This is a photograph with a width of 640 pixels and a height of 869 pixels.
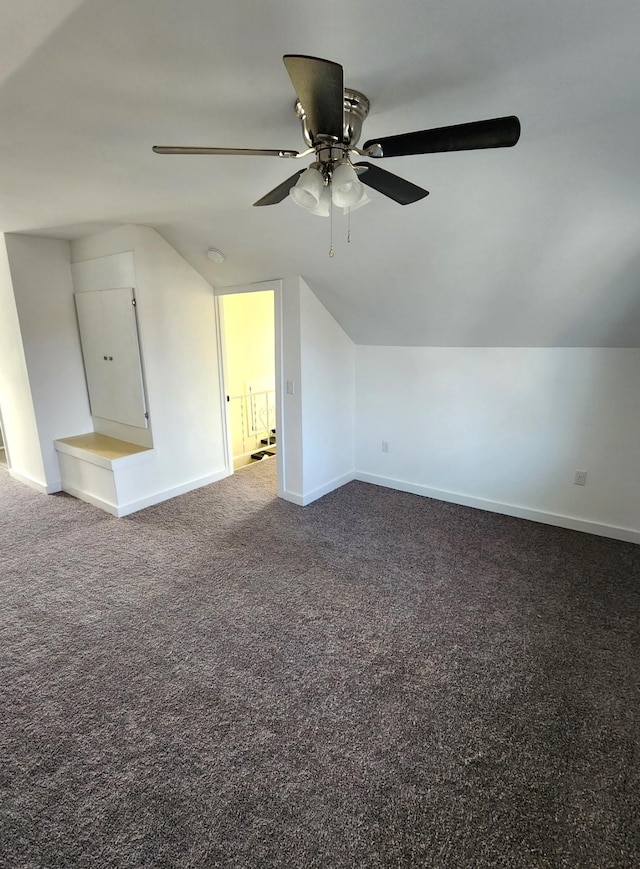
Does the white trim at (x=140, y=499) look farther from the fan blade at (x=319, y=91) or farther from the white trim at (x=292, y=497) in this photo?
the fan blade at (x=319, y=91)

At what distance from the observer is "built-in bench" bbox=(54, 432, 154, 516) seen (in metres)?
3.61

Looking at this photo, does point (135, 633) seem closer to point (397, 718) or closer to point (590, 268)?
point (397, 718)

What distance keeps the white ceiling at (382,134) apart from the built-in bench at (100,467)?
1832 mm

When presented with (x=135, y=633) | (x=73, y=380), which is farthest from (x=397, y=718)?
(x=73, y=380)

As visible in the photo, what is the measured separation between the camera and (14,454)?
4.43 m

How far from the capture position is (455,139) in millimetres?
1290

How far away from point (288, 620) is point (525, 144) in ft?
8.37

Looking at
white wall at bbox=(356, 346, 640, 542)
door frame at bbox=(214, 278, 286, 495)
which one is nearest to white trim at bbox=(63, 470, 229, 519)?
door frame at bbox=(214, 278, 286, 495)

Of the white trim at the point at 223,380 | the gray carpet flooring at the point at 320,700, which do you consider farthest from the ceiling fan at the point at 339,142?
the white trim at the point at 223,380

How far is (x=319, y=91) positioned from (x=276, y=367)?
106 inches

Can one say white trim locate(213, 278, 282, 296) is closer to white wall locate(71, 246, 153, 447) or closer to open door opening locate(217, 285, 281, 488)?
white wall locate(71, 246, 153, 447)

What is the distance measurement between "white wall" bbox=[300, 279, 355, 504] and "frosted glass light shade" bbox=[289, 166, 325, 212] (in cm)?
196

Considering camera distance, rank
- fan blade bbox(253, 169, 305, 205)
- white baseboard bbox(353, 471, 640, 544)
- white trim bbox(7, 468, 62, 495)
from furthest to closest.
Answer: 1. white trim bbox(7, 468, 62, 495)
2. white baseboard bbox(353, 471, 640, 544)
3. fan blade bbox(253, 169, 305, 205)

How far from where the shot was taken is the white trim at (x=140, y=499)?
3.67 m
